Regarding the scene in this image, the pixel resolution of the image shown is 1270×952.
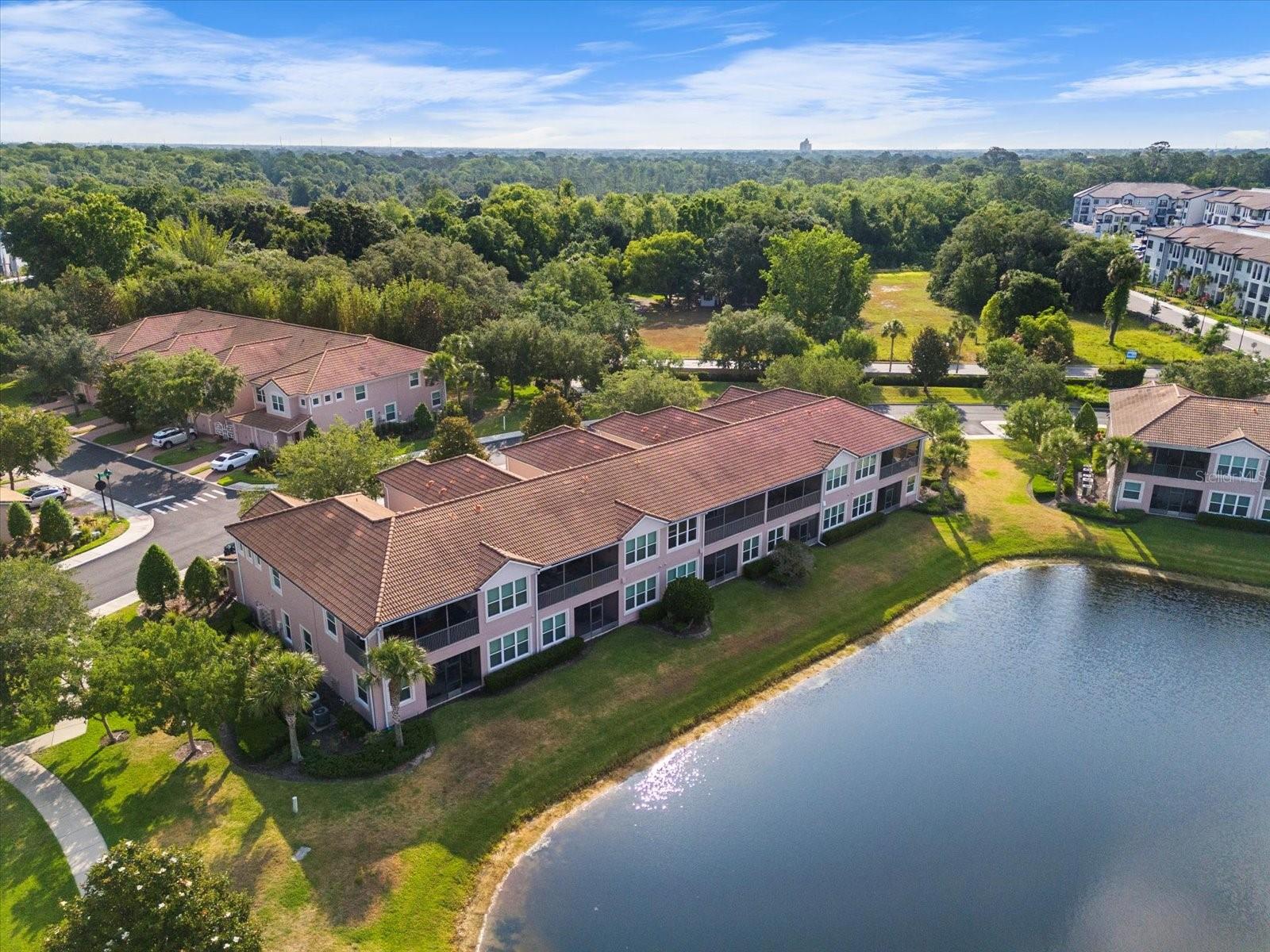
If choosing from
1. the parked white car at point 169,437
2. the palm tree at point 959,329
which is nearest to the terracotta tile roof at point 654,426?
the parked white car at point 169,437

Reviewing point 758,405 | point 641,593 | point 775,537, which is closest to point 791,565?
point 775,537

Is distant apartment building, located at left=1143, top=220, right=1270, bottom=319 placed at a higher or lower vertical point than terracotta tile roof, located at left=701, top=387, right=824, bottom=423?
higher

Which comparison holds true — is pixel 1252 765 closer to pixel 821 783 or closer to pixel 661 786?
pixel 821 783

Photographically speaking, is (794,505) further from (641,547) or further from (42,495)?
(42,495)

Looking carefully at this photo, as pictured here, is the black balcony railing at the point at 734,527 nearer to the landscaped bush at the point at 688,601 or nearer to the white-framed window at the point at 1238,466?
the landscaped bush at the point at 688,601

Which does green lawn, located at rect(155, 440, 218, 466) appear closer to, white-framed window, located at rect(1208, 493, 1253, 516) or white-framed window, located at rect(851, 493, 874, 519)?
white-framed window, located at rect(851, 493, 874, 519)

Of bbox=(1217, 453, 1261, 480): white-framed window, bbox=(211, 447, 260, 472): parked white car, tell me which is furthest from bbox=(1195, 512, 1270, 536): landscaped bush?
bbox=(211, 447, 260, 472): parked white car
